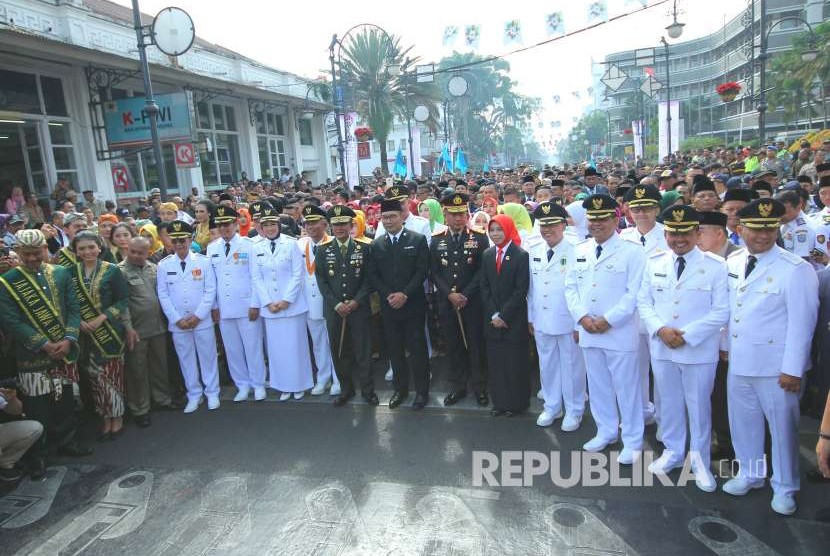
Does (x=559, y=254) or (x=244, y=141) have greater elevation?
(x=244, y=141)

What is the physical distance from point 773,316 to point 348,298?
12.2 ft

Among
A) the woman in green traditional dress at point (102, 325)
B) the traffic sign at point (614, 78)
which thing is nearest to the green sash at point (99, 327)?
the woman in green traditional dress at point (102, 325)

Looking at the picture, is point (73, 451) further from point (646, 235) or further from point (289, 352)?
point (646, 235)

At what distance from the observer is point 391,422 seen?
5383 millimetres

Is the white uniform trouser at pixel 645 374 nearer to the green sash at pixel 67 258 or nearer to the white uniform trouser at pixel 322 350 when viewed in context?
the white uniform trouser at pixel 322 350

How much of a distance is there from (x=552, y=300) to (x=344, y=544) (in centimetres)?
264

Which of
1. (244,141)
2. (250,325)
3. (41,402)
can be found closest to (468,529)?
(250,325)

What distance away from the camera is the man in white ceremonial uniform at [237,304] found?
6.12m

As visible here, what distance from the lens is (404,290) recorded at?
18.3ft

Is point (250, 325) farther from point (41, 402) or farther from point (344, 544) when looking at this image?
point (344, 544)

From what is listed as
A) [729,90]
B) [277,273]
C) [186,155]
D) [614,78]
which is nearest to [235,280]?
[277,273]

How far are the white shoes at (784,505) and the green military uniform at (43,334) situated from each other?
5752 millimetres

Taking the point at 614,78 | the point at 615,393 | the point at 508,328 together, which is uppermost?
the point at 614,78

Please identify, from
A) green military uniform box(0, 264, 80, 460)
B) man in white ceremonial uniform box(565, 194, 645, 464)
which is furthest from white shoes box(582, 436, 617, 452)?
green military uniform box(0, 264, 80, 460)
